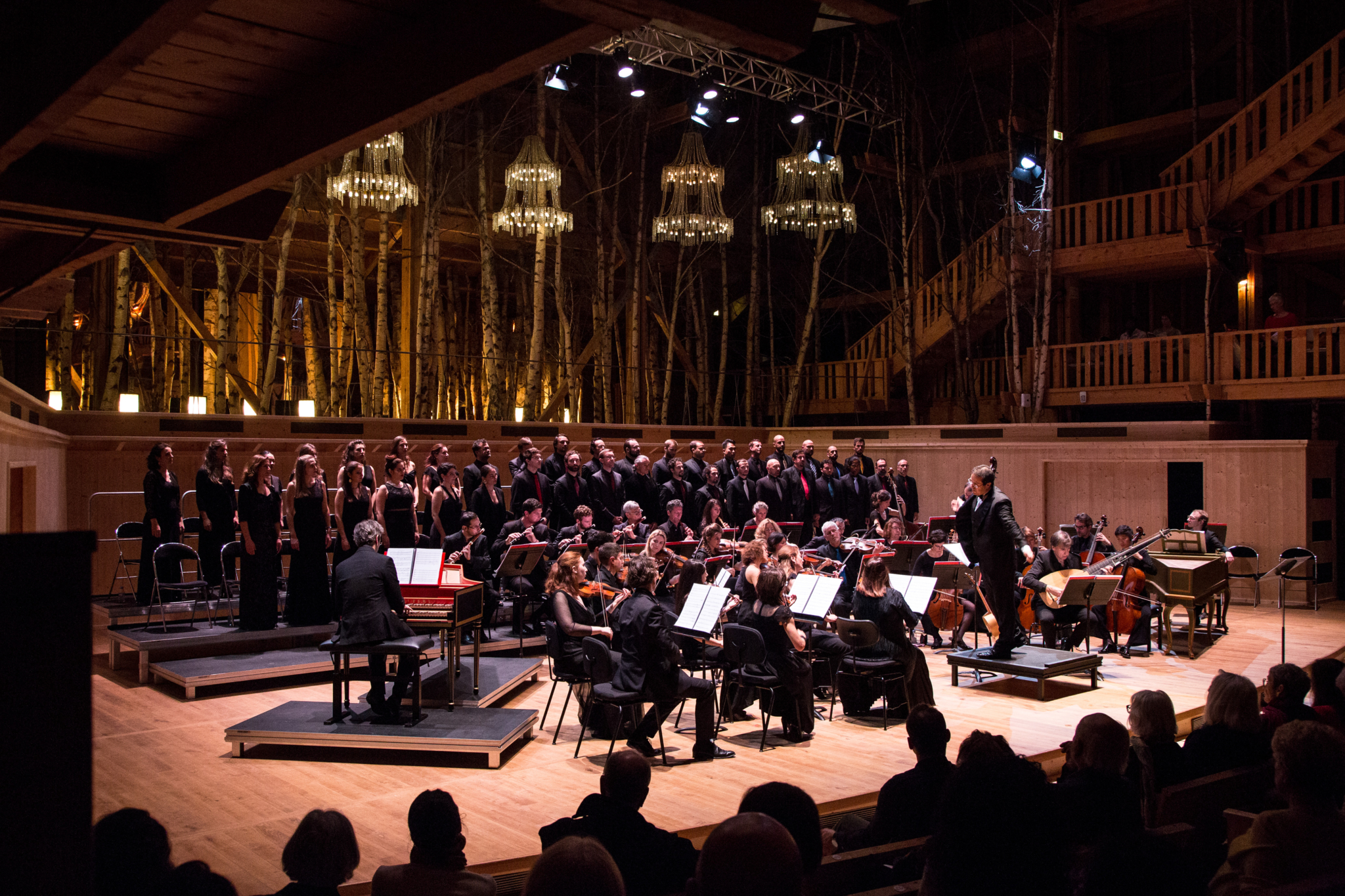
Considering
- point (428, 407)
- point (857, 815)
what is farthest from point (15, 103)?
point (428, 407)

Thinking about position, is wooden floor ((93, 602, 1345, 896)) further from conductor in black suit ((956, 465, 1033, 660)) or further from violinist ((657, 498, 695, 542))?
violinist ((657, 498, 695, 542))

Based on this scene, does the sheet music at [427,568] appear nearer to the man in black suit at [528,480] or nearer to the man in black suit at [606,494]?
the man in black suit at [528,480]

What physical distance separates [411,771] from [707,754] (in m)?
1.86

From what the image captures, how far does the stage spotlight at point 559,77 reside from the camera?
13195 millimetres

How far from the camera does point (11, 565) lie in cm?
123

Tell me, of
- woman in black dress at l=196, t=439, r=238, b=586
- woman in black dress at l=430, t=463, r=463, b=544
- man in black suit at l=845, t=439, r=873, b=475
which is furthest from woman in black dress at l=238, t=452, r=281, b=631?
man in black suit at l=845, t=439, r=873, b=475

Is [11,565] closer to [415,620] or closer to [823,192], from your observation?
[415,620]

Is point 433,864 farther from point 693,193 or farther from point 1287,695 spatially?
point 693,193

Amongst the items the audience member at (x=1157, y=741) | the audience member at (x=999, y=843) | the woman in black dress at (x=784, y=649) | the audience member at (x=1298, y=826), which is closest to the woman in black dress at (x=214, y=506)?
the woman in black dress at (x=784, y=649)

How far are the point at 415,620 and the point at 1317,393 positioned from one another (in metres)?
12.6

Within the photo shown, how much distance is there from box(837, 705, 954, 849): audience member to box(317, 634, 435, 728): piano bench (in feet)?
11.3

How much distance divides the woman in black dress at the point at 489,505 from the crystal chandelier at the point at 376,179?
11.1 ft

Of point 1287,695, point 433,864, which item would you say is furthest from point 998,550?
point 433,864

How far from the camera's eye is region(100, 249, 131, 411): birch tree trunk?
12.8 meters
